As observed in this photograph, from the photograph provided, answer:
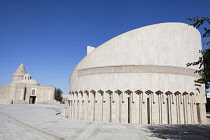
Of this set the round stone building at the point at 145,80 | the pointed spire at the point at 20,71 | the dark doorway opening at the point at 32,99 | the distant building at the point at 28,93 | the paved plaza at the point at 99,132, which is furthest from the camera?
the pointed spire at the point at 20,71

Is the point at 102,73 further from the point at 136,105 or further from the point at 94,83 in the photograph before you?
the point at 136,105

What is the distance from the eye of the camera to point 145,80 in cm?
1262

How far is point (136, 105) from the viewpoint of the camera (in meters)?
12.4

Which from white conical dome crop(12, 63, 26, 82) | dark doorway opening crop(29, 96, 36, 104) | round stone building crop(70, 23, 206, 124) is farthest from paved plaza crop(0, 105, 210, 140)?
white conical dome crop(12, 63, 26, 82)

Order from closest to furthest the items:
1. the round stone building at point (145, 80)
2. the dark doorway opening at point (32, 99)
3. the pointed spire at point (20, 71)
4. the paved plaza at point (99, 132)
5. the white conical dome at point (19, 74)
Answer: the paved plaza at point (99, 132) → the round stone building at point (145, 80) → the dark doorway opening at point (32, 99) → the white conical dome at point (19, 74) → the pointed spire at point (20, 71)

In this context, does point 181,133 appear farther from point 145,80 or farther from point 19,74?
point 19,74

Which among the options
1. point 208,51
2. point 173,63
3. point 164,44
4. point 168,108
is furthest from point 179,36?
point 208,51

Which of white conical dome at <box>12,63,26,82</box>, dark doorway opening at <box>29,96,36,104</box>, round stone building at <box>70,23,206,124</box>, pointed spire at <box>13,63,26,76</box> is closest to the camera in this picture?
round stone building at <box>70,23,206,124</box>

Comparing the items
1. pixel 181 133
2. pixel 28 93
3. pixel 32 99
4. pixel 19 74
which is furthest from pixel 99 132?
pixel 19 74

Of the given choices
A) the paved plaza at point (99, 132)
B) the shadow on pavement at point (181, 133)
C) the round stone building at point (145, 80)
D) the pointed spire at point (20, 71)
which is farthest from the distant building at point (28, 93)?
the shadow on pavement at point (181, 133)

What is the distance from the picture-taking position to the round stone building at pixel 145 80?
12.5 meters

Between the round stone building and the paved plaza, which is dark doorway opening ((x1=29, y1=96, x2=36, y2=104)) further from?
the paved plaza

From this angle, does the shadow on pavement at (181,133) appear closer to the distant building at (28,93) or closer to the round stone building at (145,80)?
the round stone building at (145,80)

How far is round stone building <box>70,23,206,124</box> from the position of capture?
12.5 m
